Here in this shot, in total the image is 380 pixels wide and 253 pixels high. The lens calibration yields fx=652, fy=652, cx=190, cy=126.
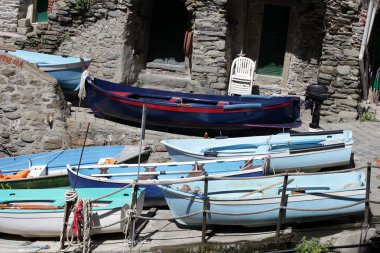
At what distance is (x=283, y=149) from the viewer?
10258 millimetres

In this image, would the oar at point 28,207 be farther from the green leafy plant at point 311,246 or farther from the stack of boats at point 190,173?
the green leafy plant at point 311,246

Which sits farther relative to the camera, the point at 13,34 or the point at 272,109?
the point at 13,34

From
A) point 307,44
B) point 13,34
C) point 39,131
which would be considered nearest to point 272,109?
point 307,44

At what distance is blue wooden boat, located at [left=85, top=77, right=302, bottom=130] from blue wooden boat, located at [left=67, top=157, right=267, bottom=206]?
1853 mm

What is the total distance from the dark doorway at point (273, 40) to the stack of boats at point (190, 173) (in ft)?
8.00

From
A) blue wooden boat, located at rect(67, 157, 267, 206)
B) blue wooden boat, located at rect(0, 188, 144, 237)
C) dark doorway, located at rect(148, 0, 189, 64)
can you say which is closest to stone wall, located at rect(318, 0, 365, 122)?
dark doorway, located at rect(148, 0, 189, 64)

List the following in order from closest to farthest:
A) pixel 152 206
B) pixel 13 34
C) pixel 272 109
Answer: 1. pixel 152 206
2. pixel 272 109
3. pixel 13 34

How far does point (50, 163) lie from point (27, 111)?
4.77 feet

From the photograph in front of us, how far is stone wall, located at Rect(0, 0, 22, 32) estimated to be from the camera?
50.8 feet

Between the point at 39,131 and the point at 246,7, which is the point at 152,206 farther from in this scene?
the point at 246,7

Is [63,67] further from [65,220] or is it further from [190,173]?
[65,220]

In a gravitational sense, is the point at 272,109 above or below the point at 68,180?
above

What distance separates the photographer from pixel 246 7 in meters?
14.0

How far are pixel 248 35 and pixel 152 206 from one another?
5.97 meters
